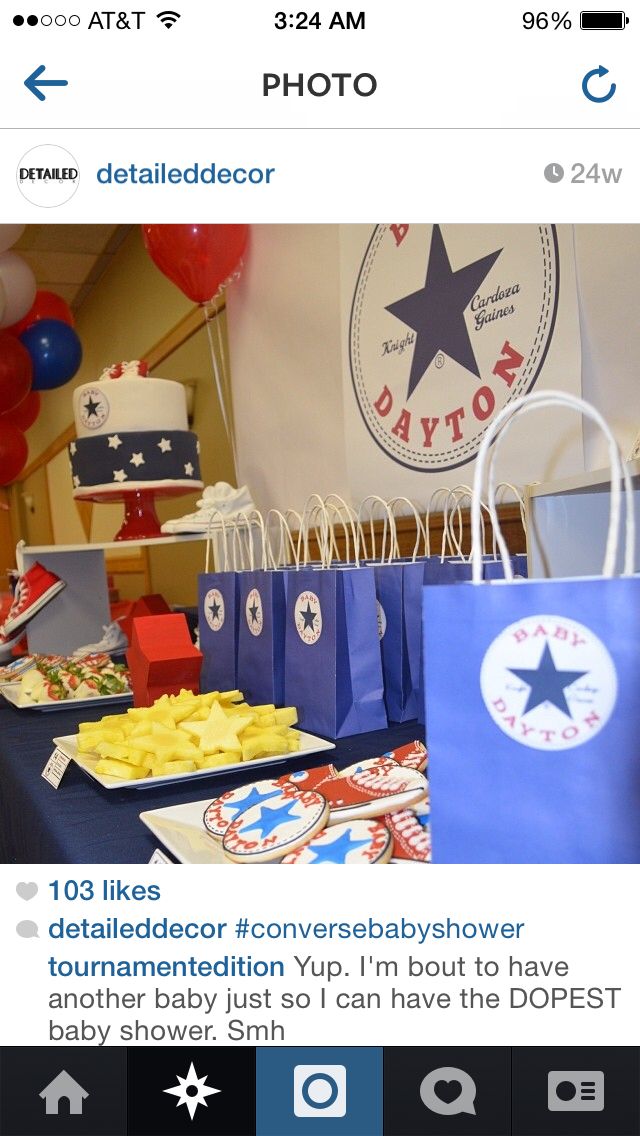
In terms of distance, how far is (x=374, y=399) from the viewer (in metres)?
1.92

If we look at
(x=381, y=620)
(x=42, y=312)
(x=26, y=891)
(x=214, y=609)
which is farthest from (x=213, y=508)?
(x=42, y=312)

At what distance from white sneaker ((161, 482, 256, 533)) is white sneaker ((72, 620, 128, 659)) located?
0.27 meters

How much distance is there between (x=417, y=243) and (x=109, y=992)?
1555mm

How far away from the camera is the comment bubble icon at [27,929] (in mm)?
542

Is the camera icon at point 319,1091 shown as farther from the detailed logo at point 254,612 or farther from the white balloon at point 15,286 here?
the white balloon at point 15,286

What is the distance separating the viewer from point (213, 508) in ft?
6.31

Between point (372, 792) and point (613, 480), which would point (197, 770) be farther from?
point (613, 480)

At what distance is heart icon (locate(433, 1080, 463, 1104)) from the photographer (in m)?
0.48

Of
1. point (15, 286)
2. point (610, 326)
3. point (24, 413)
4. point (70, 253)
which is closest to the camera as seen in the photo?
point (610, 326)

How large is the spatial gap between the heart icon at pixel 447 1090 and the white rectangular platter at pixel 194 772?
0.49 m

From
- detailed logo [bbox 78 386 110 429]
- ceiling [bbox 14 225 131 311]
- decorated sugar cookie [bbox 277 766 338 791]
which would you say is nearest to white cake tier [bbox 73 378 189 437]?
detailed logo [bbox 78 386 110 429]

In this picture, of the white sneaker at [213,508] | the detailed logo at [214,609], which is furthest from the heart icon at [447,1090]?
the white sneaker at [213,508]
